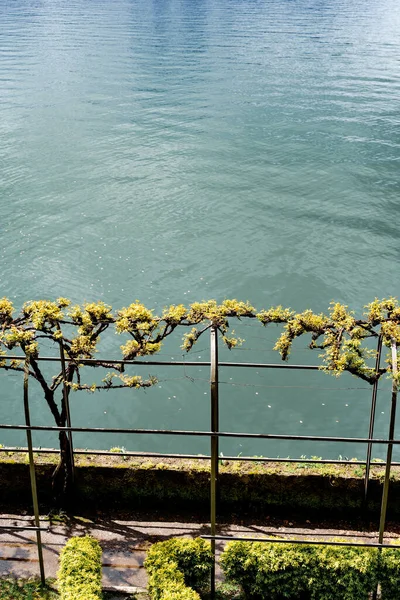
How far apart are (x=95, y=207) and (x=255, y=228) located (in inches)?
319

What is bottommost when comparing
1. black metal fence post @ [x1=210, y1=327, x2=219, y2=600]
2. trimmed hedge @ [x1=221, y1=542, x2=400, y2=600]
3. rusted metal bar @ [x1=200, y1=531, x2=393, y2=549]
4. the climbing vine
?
trimmed hedge @ [x1=221, y1=542, x2=400, y2=600]

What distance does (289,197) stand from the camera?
111ft

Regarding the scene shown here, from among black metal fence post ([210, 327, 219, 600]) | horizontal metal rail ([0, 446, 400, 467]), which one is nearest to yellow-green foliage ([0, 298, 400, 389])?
black metal fence post ([210, 327, 219, 600])

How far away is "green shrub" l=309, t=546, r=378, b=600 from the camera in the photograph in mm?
11141

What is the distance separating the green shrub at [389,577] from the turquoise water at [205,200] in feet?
14.6

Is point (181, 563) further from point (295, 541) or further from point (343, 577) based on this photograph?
point (343, 577)

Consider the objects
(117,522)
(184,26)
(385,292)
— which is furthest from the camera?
(184,26)

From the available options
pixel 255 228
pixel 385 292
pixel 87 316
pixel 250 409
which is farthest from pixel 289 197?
pixel 87 316

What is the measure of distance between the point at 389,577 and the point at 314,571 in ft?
4.29

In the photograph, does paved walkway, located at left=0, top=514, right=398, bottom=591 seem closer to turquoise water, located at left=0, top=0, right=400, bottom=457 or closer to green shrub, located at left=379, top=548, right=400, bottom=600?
green shrub, located at left=379, top=548, right=400, bottom=600

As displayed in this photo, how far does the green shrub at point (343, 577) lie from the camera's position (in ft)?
36.6

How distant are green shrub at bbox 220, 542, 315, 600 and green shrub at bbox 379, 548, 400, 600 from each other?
126cm

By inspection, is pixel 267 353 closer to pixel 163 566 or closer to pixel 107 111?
pixel 163 566

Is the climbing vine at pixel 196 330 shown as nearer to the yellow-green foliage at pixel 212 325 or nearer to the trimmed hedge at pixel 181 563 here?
the yellow-green foliage at pixel 212 325
